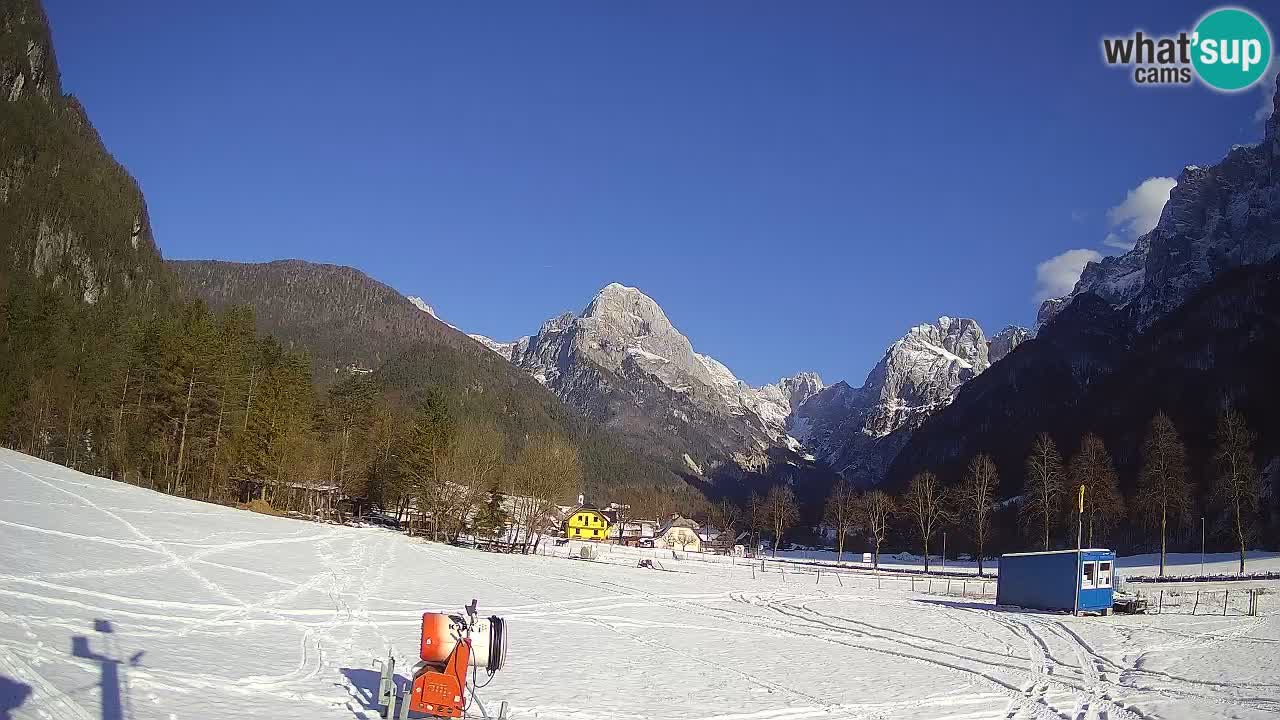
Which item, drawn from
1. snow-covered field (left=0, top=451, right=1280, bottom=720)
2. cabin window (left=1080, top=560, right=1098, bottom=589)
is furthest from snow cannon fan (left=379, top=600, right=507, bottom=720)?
cabin window (left=1080, top=560, right=1098, bottom=589)

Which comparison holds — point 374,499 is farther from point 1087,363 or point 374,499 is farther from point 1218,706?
point 1087,363

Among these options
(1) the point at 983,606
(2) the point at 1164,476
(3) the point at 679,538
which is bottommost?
(3) the point at 679,538

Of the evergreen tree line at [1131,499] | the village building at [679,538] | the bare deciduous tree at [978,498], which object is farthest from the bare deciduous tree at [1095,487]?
the village building at [679,538]

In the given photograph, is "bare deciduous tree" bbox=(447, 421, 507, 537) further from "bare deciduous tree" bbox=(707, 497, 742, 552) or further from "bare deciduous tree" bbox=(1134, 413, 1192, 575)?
"bare deciduous tree" bbox=(707, 497, 742, 552)

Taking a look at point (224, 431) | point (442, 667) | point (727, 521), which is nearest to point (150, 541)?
point (442, 667)

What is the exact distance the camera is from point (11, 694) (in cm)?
1077

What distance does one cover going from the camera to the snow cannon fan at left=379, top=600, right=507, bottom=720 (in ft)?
41.8

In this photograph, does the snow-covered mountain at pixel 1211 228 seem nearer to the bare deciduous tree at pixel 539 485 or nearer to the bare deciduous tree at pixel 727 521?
the bare deciduous tree at pixel 727 521

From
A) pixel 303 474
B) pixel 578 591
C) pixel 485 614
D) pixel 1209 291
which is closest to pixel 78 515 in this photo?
pixel 485 614

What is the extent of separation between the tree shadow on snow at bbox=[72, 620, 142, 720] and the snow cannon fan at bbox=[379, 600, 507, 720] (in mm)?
3597

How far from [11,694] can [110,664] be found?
2697 mm

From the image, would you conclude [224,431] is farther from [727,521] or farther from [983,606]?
[727,521]

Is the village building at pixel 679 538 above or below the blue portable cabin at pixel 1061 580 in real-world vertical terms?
below

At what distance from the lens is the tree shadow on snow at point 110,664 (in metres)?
11.2
